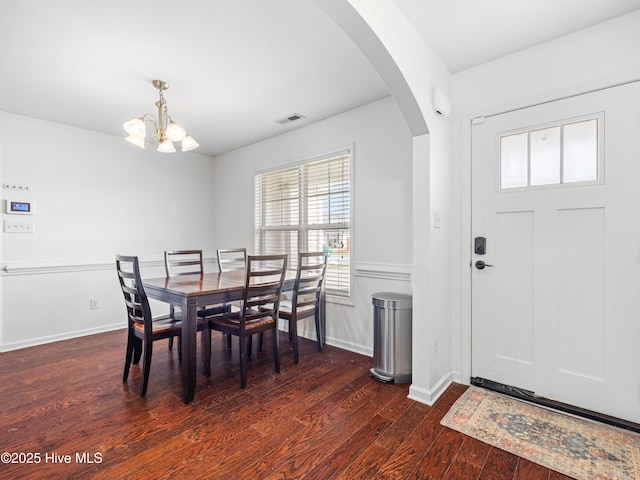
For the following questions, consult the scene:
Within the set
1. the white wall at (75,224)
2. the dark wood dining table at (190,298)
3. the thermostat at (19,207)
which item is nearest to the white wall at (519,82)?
the dark wood dining table at (190,298)

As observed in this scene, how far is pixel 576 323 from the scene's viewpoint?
208cm

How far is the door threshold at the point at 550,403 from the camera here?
6.22 feet

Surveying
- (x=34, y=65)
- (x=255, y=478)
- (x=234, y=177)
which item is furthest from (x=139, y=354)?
(x=234, y=177)

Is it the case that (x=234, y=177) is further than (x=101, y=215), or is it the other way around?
(x=234, y=177)

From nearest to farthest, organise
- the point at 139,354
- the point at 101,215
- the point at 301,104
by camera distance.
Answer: the point at 139,354 < the point at 301,104 < the point at 101,215

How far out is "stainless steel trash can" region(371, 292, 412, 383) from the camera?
8.20 feet

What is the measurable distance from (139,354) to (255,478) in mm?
1849

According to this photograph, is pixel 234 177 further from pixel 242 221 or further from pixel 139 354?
pixel 139 354

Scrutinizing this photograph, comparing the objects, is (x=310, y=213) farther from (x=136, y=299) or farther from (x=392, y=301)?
(x=136, y=299)

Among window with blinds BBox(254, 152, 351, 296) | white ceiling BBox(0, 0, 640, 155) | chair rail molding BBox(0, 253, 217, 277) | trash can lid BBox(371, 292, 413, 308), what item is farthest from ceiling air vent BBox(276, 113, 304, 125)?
chair rail molding BBox(0, 253, 217, 277)

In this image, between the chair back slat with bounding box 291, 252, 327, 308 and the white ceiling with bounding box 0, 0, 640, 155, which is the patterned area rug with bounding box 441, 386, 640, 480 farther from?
the white ceiling with bounding box 0, 0, 640, 155

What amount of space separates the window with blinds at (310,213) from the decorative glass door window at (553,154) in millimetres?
1470

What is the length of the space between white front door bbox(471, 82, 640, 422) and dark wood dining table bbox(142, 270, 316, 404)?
6.28ft

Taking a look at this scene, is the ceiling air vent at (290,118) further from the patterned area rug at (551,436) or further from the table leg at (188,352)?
the patterned area rug at (551,436)
